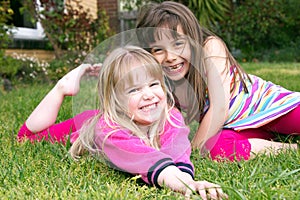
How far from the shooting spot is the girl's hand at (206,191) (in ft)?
4.62

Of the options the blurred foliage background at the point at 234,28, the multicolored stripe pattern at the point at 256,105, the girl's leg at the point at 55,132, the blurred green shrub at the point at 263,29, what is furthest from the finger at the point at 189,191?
the blurred green shrub at the point at 263,29

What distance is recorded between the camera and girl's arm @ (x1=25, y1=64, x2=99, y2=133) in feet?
7.24

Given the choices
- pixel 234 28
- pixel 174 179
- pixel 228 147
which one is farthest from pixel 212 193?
pixel 234 28

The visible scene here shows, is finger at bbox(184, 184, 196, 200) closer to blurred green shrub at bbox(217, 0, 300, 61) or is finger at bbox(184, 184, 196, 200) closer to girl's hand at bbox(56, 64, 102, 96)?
girl's hand at bbox(56, 64, 102, 96)

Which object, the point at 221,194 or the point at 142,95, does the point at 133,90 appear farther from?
the point at 221,194

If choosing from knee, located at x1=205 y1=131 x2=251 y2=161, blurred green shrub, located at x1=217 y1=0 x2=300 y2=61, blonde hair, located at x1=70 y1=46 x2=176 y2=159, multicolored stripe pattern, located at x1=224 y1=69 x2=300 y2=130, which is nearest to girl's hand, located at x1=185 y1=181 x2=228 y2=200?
blonde hair, located at x1=70 y1=46 x2=176 y2=159

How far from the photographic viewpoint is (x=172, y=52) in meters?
2.12

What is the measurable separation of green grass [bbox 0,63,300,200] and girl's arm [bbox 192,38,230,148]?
81 mm

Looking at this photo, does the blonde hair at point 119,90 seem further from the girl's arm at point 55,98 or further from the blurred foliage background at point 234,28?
the blurred foliage background at point 234,28

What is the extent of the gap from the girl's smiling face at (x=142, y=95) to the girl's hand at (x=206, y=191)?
464 millimetres

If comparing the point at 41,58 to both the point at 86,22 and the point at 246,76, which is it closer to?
the point at 86,22

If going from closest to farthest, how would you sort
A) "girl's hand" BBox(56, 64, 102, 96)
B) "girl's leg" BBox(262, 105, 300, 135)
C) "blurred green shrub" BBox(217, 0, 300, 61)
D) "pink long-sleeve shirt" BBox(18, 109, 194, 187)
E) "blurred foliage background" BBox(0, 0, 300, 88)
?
1. "pink long-sleeve shirt" BBox(18, 109, 194, 187)
2. "girl's hand" BBox(56, 64, 102, 96)
3. "girl's leg" BBox(262, 105, 300, 135)
4. "blurred foliage background" BBox(0, 0, 300, 88)
5. "blurred green shrub" BBox(217, 0, 300, 61)

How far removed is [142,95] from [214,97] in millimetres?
524

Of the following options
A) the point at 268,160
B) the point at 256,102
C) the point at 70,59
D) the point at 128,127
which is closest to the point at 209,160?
the point at 268,160
